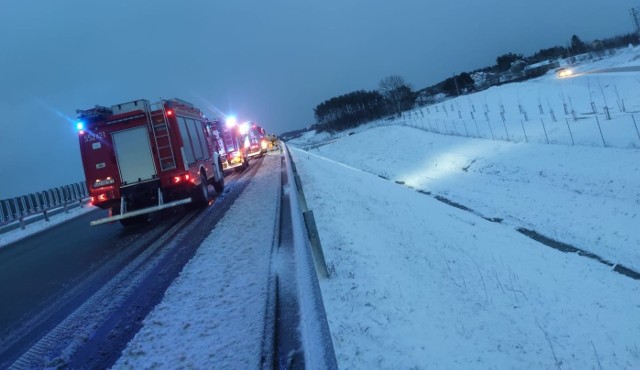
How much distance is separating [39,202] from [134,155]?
1711 cm

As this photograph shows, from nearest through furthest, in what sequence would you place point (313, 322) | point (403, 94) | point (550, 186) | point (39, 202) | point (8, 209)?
point (313, 322), point (550, 186), point (8, 209), point (39, 202), point (403, 94)

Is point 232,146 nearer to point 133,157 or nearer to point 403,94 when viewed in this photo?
point 133,157

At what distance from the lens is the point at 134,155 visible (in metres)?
13.2

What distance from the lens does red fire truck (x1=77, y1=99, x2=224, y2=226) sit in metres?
13.0

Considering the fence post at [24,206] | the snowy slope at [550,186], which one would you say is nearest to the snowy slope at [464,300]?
the snowy slope at [550,186]

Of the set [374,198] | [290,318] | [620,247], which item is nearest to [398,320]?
[290,318]

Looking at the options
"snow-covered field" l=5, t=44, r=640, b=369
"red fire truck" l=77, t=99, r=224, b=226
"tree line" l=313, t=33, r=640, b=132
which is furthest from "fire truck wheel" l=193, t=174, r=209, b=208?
"tree line" l=313, t=33, r=640, b=132

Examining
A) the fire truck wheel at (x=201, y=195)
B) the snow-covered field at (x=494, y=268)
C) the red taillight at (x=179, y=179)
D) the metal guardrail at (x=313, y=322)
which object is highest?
the red taillight at (x=179, y=179)

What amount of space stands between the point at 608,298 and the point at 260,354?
7922 mm

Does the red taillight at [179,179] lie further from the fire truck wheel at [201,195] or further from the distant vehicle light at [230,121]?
the distant vehicle light at [230,121]

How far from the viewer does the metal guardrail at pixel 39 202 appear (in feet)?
74.8

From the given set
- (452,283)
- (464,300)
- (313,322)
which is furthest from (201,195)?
(313,322)

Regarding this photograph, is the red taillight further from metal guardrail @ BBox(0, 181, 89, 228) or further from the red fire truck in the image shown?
metal guardrail @ BBox(0, 181, 89, 228)

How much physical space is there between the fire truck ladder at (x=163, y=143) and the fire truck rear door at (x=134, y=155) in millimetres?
243
